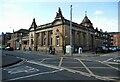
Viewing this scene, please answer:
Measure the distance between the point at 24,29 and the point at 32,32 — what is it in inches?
1452

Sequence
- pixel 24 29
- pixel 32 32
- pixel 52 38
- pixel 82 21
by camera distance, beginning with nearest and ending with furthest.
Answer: pixel 52 38 → pixel 32 32 → pixel 82 21 → pixel 24 29

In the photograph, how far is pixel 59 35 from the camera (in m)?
48.8

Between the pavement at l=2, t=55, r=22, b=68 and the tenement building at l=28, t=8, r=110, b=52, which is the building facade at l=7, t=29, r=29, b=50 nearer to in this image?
the tenement building at l=28, t=8, r=110, b=52

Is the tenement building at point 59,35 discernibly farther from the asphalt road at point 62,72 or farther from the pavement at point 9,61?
the asphalt road at point 62,72

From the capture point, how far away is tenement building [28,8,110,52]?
4825 centimetres

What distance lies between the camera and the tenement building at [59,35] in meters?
48.2

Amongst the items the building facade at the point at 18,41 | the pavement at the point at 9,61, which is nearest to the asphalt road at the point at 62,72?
the pavement at the point at 9,61

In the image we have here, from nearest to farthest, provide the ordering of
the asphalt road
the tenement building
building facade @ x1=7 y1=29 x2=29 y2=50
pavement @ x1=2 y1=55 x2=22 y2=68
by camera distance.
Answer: the asphalt road, pavement @ x1=2 y1=55 x2=22 y2=68, the tenement building, building facade @ x1=7 y1=29 x2=29 y2=50

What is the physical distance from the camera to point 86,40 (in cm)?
5841

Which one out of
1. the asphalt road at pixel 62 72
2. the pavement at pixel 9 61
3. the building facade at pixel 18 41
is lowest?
the asphalt road at pixel 62 72

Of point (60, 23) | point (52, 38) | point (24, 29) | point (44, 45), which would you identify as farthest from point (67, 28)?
point (24, 29)

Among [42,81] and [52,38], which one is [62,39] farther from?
[42,81]

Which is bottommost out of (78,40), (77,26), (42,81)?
(42,81)

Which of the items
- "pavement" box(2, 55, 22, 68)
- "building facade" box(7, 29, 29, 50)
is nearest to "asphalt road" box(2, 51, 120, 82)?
"pavement" box(2, 55, 22, 68)
